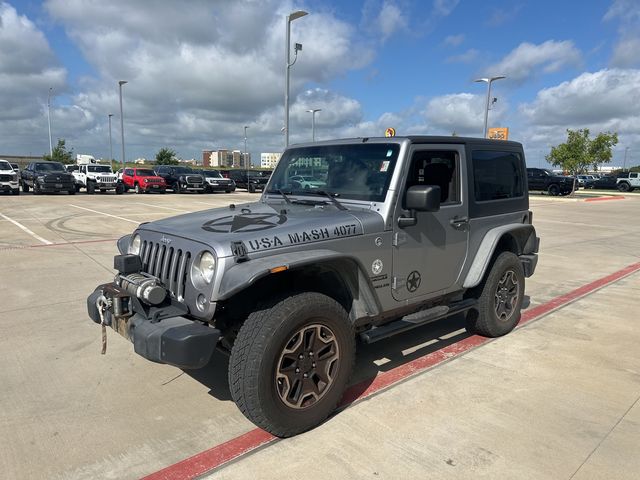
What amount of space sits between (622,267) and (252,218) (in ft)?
25.1

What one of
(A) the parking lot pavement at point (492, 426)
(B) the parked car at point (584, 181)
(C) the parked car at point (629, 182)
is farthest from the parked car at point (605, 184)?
(A) the parking lot pavement at point (492, 426)

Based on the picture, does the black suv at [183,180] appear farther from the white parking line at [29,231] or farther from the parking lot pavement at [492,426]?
the parking lot pavement at [492,426]

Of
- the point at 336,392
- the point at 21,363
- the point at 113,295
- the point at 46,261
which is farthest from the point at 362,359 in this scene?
the point at 46,261

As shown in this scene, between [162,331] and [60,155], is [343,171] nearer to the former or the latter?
[162,331]

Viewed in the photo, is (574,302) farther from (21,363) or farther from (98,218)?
(98,218)

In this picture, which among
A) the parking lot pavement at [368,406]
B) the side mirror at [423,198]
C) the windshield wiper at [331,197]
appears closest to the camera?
the parking lot pavement at [368,406]

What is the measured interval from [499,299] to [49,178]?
24.6 meters

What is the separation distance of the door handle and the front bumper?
7.22ft

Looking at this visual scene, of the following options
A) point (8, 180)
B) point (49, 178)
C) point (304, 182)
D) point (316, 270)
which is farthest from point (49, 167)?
point (316, 270)

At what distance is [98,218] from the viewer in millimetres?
14203

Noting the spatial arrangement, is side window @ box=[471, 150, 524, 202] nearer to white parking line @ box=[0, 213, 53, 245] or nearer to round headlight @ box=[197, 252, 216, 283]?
round headlight @ box=[197, 252, 216, 283]

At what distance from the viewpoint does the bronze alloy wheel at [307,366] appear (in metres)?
2.91

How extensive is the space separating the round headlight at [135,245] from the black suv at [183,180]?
1025 inches

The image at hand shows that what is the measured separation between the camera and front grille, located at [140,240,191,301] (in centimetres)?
300
